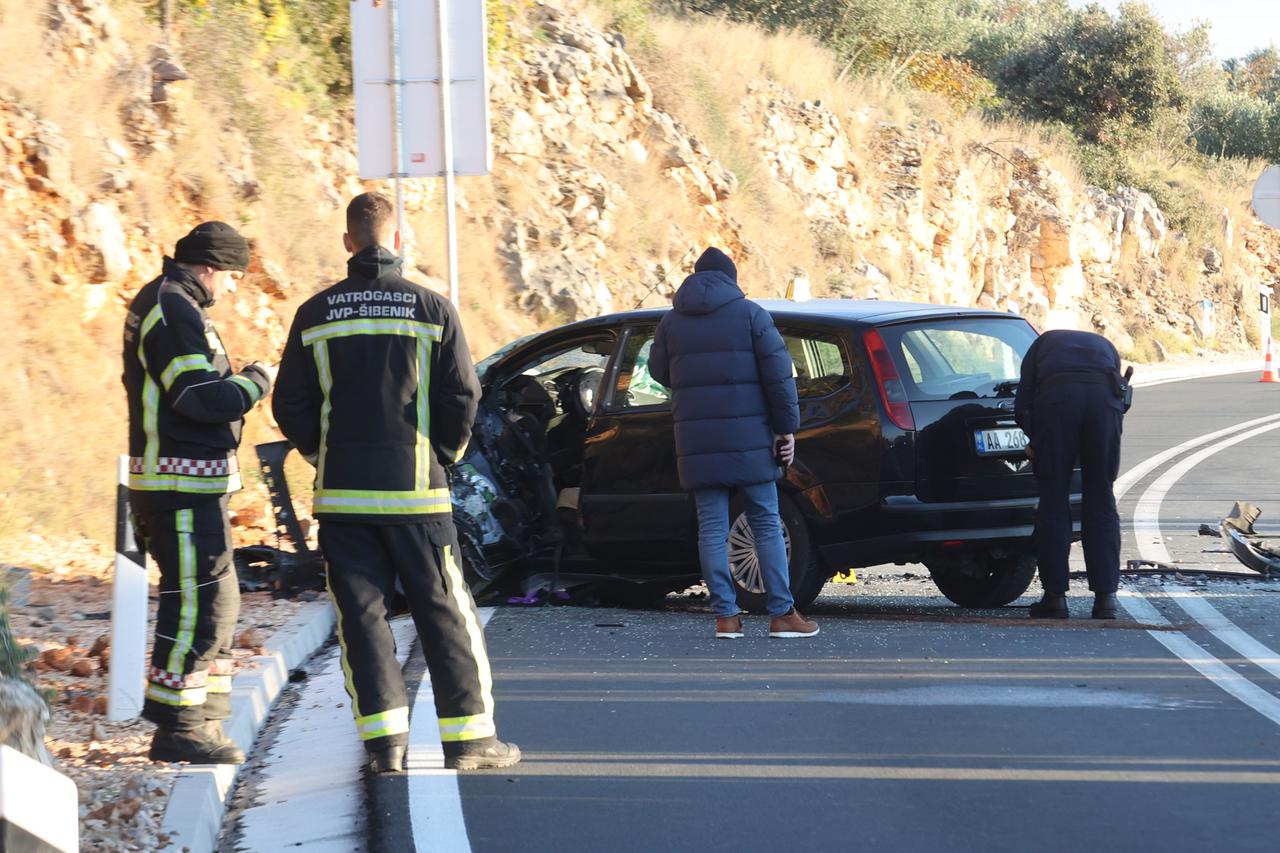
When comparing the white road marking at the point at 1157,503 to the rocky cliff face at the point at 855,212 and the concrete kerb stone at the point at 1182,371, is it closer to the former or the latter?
the rocky cliff face at the point at 855,212

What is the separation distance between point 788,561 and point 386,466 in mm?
3436

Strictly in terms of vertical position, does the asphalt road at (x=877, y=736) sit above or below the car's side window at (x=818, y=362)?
below

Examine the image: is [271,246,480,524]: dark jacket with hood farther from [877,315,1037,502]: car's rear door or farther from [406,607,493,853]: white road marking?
[877,315,1037,502]: car's rear door

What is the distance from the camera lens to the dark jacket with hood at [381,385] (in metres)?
5.50

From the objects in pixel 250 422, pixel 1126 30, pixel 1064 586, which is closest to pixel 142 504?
pixel 1064 586

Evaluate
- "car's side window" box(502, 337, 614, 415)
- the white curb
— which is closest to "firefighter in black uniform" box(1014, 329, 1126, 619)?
"car's side window" box(502, 337, 614, 415)

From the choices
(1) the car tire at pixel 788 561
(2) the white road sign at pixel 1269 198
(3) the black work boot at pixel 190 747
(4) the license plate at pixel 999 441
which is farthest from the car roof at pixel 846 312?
(2) the white road sign at pixel 1269 198

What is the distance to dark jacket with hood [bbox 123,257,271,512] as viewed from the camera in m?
5.59

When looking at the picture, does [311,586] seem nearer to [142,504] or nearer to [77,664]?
[77,664]

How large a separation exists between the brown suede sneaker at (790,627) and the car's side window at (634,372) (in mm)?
1656

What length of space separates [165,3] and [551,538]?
10.2m

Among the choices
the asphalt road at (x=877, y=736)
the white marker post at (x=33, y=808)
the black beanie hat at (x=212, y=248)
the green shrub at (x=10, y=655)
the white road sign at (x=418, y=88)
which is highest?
the white road sign at (x=418, y=88)

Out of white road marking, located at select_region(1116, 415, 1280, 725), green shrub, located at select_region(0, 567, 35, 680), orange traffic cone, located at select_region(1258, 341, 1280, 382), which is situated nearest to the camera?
green shrub, located at select_region(0, 567, 35, 680)

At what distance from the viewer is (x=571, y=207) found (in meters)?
22.3
